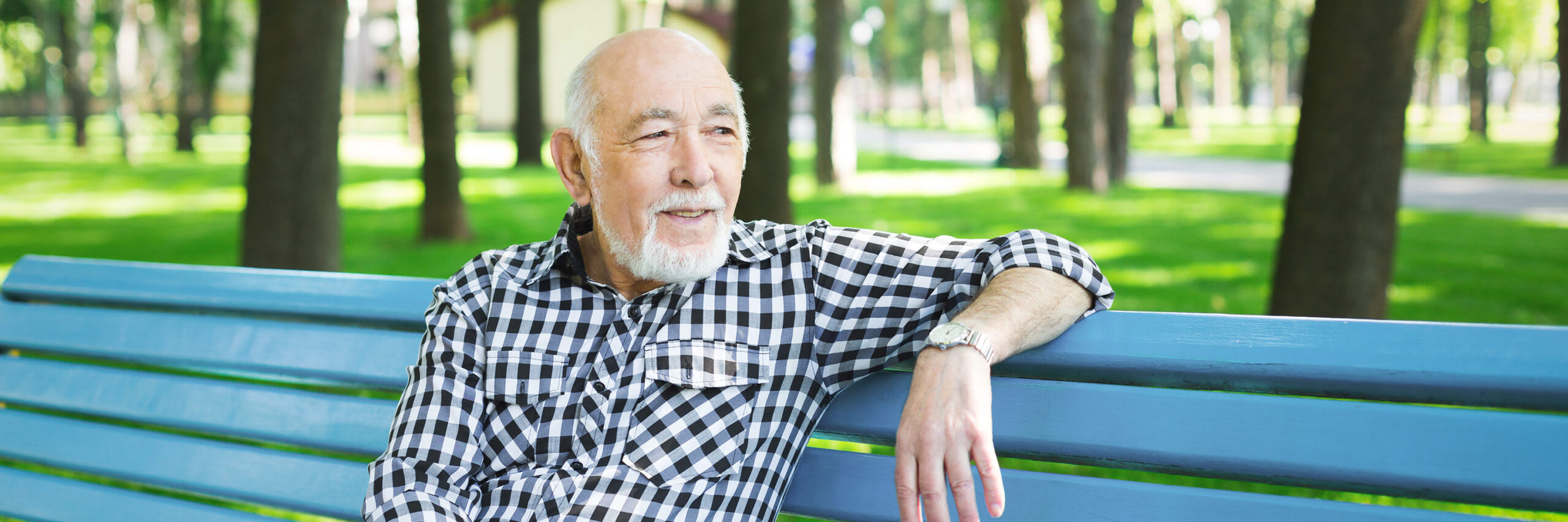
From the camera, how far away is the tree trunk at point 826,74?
16.9 meters

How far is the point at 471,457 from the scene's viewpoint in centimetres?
227

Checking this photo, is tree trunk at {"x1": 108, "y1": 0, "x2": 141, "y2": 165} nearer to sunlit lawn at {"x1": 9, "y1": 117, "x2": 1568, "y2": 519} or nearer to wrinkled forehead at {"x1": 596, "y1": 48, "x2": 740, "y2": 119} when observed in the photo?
sunlit lawn at {"x1": 9, "y1": 117, "x2": 1568, "y2": 519}

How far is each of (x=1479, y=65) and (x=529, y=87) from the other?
24.0m

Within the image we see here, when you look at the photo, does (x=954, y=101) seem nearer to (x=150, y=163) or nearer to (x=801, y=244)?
(x=150, y=163)

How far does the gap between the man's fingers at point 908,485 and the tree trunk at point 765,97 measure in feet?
20.8

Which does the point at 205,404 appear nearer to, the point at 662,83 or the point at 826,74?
the point at 662,83

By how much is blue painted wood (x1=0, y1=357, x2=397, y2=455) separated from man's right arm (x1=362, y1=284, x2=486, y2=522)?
0.36 meters

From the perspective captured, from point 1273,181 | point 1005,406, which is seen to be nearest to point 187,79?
point 1273,181

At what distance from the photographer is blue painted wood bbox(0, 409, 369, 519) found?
2.65 m

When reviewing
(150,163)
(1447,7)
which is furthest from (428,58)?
(1447,7)

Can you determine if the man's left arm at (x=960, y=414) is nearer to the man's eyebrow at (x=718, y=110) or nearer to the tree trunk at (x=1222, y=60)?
the man's eyebrow at (x=718, y=110)

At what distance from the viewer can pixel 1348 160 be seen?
4.96 meters

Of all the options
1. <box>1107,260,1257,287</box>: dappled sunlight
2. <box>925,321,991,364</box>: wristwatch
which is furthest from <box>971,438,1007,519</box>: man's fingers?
<box>1107,260,1257,287</box>: dappled sunlight

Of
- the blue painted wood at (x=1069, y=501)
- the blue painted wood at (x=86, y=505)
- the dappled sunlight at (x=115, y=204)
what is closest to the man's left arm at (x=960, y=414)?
the blue painted wood at (x=1069, y=501)
